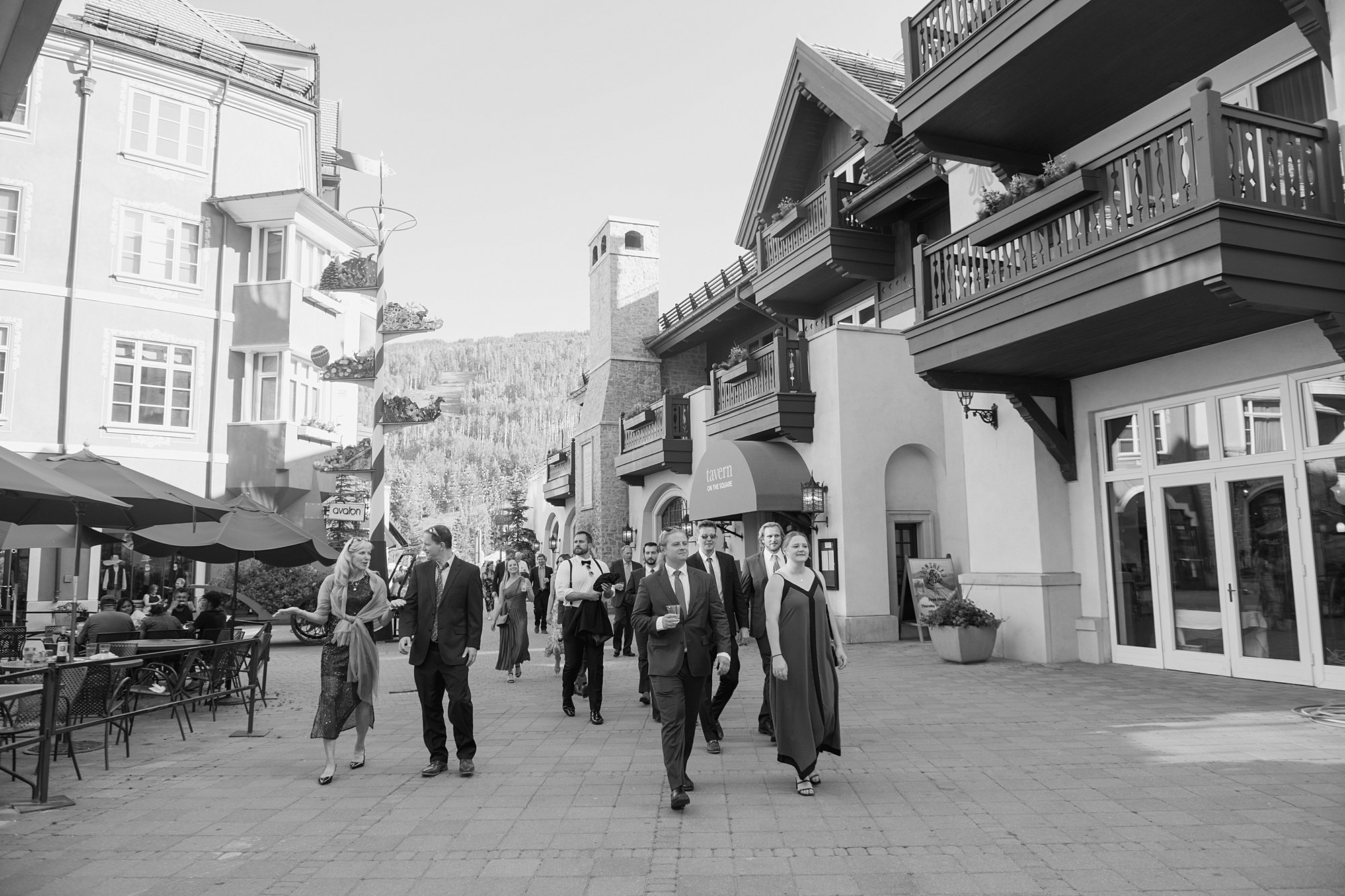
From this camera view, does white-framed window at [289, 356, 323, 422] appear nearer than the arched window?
Yes

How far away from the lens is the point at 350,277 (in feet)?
58.7

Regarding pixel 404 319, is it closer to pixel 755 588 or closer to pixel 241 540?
pixel 241 540

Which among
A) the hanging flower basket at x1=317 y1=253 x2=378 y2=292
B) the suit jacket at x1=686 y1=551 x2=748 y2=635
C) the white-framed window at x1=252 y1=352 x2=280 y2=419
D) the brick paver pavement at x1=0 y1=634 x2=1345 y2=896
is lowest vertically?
the brick paver pavement at x1=0 y1=634 x2=1345 y2=896

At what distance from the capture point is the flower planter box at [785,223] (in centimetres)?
1866

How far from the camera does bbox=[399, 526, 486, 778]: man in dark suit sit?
7.28 m

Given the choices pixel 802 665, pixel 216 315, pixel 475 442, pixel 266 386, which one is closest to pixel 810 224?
pixel 802 665

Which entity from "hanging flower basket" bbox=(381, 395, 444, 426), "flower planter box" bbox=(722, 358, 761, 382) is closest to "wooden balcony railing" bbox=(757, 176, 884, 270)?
"flower planter box" bbox=(722, 358, 761, 382)

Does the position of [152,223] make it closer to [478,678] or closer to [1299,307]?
[478,678]

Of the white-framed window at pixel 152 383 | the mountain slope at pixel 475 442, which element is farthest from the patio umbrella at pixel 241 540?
the mountain slope at pixel 475 442

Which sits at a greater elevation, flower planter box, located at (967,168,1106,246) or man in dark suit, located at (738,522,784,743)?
flower planter box, located at (967,168,1106,246)

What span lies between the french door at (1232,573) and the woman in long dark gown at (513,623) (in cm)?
862

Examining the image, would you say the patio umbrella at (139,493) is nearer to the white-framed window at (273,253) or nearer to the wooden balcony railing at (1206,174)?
the wooden balcony railing at (1206,174)

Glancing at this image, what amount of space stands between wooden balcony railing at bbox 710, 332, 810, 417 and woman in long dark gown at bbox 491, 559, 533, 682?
637 cm

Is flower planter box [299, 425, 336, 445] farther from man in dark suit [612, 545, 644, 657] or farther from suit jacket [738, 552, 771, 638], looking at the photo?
suit jacket [738, 552, 771, 638]
